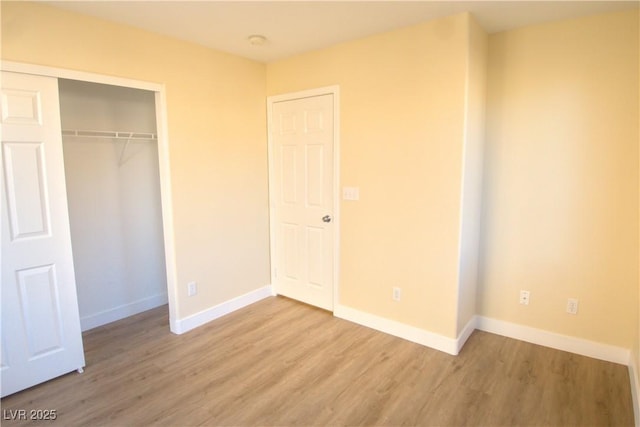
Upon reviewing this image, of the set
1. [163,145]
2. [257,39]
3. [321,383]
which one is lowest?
[321,383]

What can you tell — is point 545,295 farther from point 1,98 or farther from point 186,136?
point 1,98

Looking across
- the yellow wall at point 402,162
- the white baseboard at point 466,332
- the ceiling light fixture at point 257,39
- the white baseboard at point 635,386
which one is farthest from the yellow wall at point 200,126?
the white baseboard at point 635,386

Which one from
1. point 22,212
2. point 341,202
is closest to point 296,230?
point 341,202

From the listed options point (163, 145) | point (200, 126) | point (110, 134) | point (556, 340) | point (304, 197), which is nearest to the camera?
point (556, 340)

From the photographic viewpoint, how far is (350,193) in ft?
10.3

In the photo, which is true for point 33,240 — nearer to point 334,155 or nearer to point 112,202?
point 112,202

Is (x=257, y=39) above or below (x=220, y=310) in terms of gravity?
above

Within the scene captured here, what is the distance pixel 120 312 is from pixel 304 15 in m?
3.03

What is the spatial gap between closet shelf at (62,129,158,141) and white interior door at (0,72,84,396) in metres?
0.76

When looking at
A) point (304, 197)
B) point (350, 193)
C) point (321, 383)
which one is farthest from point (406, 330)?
point (304, 197)

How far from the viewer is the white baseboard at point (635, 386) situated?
196 centimetres

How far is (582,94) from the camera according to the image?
8.17ft

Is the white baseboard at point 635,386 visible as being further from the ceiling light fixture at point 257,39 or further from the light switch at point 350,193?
the ceiling light fixture at point 257,39

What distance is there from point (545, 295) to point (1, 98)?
12.7 ft
